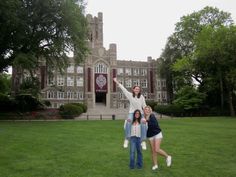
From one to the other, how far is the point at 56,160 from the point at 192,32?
170 feet

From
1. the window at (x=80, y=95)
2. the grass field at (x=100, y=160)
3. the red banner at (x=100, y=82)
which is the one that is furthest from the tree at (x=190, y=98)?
the grass field at (x=100, y=160)

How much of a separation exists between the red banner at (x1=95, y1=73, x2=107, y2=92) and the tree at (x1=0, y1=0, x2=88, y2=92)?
119 ft

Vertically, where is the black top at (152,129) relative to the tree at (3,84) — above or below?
below

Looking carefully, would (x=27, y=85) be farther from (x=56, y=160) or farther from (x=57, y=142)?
(x=56, y=160)

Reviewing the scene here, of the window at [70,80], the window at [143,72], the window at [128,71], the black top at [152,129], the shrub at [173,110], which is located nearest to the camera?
the black top at [152,129]

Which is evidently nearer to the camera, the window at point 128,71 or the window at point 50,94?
the window at point 50,94

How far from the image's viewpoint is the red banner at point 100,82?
69438 mm

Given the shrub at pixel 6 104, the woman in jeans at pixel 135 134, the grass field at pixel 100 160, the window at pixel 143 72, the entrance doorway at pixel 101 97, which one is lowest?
the grass field at pixel 100 160

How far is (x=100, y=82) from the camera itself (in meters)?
69.7

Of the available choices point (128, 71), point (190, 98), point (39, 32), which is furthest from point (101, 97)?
point (39, 32)

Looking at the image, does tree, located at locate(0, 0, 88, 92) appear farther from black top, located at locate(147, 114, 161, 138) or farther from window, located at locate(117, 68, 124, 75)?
window, located at locate(117, 68, 124, 75)

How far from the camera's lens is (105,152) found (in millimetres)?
11578

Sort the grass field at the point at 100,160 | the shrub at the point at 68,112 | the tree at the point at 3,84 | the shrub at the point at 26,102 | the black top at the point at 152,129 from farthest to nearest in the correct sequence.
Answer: the tree at the point at 3,84
the shrub at the point at 68,112
the shrub at the point at 26,102
the black top at the point at 152,129
the grass field at the point at 100,160

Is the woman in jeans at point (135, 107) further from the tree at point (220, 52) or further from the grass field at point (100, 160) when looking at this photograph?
the tree at point (220, 52)
